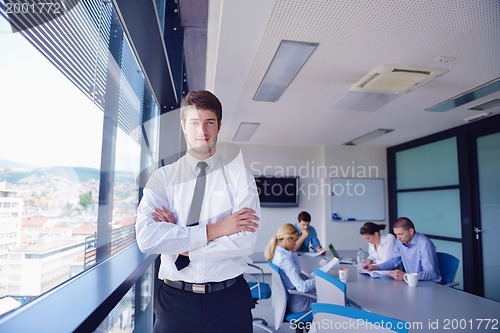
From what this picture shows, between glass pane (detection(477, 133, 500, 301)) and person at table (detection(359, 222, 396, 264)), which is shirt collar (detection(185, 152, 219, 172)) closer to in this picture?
person at table (detection(359, 222, 396, 264))

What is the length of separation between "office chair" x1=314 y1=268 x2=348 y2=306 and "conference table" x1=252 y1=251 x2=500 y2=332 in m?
0.19

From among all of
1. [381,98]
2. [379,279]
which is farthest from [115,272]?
[381,98]

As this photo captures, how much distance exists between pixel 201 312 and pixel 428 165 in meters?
6.64

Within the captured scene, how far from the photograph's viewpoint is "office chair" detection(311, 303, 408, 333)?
1.62m

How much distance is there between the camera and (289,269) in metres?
3.38

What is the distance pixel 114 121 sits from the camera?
2.19m

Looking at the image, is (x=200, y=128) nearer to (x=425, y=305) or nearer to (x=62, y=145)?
(x=62, y=145)

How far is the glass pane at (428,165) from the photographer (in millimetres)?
6195

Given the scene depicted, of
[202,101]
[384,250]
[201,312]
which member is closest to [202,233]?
[201,312]

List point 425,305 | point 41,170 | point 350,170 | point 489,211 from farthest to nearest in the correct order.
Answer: point 350,170, point 489,211, point 425,305, point 41,170

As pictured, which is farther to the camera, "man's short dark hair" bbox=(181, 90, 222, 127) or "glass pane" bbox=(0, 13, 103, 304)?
"man's short dark hair" bbox=(181, 90, 222, 127)

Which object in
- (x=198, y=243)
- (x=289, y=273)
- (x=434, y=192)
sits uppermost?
(x=434, y=192)

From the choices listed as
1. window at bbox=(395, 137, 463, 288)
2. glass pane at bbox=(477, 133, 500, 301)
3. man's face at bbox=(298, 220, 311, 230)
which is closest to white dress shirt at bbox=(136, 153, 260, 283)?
man's face at bbox=(298, 220, 311, 230)

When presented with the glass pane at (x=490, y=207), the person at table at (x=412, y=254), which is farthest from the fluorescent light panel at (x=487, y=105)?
the person at table at (x=412, y=254)
